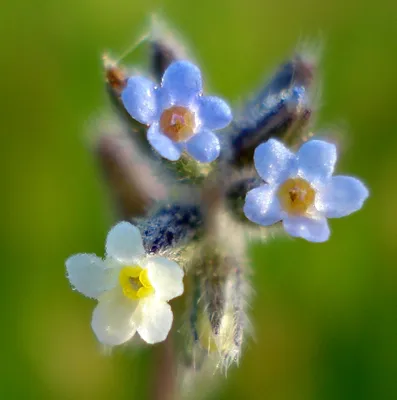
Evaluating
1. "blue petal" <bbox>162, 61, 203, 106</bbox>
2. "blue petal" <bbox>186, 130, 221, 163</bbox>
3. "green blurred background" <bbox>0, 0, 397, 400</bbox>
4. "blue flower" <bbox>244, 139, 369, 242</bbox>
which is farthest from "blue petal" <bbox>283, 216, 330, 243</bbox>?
"green blurred background" <bbox>0, 0, 397, 400</bbox>

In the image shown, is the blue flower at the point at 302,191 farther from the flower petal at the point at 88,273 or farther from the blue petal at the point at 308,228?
the flower petal at the point at 88,273

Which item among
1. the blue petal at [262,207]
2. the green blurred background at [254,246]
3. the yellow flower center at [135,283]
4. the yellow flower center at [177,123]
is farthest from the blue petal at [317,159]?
the green blurred background at [254,246]

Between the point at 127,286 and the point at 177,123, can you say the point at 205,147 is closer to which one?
the point at 177,123

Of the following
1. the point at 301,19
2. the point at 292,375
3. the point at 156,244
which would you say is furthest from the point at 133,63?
the point at 156,244

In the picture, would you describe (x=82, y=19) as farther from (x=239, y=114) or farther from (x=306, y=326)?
(x=306, y=326)

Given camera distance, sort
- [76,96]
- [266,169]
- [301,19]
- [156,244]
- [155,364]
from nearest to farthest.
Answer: [266,169] → [156,244] → [155,364] → [76,96] → [301,19]

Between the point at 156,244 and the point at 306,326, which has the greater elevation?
the point at 306,326
